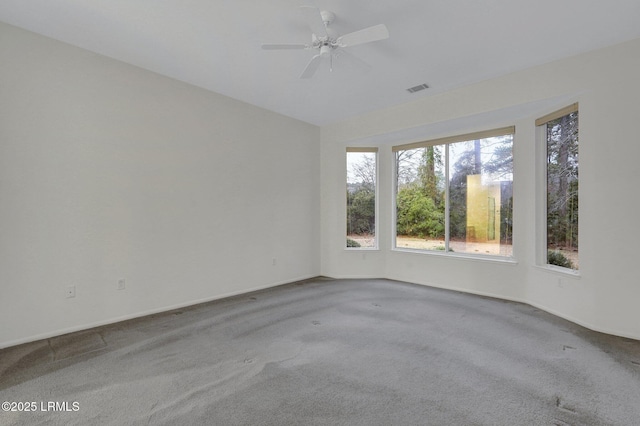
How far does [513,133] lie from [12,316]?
20.1 feet

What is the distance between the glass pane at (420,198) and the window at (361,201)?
459mm

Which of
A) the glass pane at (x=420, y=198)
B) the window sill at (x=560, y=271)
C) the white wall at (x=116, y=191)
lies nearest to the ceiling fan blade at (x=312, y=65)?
the white wall at (x=116, y=191)

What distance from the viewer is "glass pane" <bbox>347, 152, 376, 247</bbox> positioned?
5625 mm

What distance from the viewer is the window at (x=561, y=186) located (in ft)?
11.6

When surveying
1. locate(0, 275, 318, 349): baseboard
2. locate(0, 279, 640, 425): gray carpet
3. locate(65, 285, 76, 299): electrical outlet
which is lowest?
locate(0, 279, 640, 425): gray carpet

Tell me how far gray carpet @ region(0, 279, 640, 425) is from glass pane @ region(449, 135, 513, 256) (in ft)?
4.08

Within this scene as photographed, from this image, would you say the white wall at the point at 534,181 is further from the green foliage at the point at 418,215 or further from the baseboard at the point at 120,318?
the baseboard at the point at 120,318

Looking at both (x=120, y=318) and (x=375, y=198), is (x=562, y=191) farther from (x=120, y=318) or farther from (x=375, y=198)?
(x=120, y=318)

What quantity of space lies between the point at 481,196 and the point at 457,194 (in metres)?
0.35

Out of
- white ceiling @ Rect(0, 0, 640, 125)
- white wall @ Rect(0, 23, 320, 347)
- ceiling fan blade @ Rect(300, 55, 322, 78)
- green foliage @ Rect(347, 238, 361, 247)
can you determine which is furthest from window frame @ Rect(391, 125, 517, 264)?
ceiling fan blade @ Rect(300, 55, 322, 78)

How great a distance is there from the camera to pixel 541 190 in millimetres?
3963

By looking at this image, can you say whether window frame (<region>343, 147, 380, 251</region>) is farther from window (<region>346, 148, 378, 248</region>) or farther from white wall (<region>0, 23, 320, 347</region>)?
white wall (<region>0, 23, 320, 347</region>)

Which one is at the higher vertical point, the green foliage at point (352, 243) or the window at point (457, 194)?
the window at point (457, 194)

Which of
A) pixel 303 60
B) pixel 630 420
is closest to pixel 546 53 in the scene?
pixel 303 60
